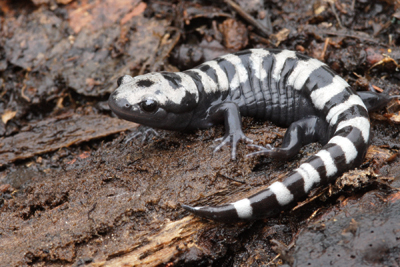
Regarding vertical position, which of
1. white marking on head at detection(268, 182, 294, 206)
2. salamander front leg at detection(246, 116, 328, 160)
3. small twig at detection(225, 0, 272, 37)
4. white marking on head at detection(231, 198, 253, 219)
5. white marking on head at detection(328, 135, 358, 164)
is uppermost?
small twig at detection(225, 0, 272, 37)

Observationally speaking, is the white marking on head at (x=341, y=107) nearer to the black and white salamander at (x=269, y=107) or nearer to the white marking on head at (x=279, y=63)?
the black and white salamander at (x=269, y=107)

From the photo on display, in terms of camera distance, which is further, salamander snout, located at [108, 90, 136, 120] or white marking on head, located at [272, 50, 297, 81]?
white marking on head, located at [272, 50, 297, 81]

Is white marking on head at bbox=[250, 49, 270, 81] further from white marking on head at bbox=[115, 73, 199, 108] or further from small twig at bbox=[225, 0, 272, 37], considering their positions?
small twig at bbox=[225, 0, 272, 37]

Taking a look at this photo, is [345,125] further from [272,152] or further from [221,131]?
[221,131]

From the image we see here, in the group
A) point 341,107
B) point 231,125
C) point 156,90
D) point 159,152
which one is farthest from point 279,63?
point 159,152

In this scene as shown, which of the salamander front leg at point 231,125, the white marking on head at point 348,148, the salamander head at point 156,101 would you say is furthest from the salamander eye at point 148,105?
the white marking on head at point 348,148

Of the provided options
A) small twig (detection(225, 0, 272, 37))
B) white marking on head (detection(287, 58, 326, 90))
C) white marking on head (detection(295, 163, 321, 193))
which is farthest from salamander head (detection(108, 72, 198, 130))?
small twig (detection(225, 0, 272, 37))

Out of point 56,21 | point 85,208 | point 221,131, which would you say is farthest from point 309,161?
point 56,21
